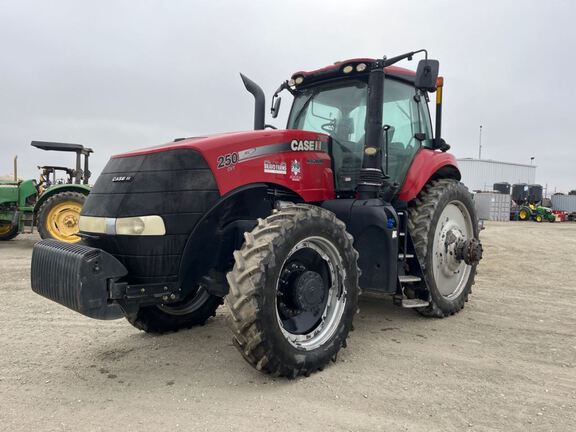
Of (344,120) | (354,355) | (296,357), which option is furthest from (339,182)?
(296,357)

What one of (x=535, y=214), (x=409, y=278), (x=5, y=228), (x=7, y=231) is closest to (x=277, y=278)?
(x=409, y=278)

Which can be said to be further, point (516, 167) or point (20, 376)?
point (516, 167)

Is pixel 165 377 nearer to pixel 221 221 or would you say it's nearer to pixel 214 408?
pixel 214 408

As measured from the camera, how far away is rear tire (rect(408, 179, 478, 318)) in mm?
4562

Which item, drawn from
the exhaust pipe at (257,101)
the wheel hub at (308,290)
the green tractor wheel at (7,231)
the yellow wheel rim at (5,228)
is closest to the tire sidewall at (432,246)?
the wheel hub at (308,290)

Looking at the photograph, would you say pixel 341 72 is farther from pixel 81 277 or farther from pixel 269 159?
pixel 81 277

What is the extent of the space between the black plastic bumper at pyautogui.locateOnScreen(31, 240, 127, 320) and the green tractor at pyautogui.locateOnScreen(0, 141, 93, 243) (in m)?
6.86

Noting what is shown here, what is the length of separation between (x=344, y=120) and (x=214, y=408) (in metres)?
3.01

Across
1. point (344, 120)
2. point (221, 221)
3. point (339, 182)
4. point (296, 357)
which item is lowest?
point (296, 357)

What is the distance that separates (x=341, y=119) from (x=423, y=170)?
0.99m

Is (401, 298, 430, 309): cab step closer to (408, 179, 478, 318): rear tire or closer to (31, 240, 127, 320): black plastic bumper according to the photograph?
(408, 179, 478, 318): rear tire

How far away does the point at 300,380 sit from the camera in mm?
3115

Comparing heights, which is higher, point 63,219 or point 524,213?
point 63,219

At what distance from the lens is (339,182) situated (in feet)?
14.6
